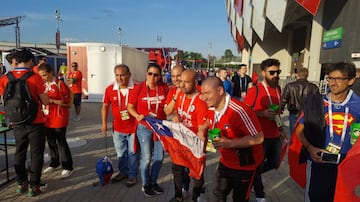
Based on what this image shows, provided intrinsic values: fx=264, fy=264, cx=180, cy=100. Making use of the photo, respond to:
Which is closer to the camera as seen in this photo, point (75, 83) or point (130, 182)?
point (130, 182)

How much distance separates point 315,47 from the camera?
59.5ft

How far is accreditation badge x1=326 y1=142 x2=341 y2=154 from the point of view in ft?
7.70

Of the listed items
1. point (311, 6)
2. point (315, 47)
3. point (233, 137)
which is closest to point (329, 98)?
point (233, 137)

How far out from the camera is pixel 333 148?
2.36 meters

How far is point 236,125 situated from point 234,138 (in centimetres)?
12

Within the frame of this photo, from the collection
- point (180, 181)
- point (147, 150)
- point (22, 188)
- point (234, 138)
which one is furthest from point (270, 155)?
point (22, 188)

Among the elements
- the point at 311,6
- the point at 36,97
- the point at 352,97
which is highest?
the point at 311,6

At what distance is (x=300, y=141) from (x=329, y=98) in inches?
19.9

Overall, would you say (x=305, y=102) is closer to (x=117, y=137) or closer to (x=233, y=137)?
(x=233, y=137)

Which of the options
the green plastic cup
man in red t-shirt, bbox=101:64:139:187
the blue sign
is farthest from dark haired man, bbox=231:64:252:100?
the blue sign

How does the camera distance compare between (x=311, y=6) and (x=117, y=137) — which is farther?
(x=311, y=6)

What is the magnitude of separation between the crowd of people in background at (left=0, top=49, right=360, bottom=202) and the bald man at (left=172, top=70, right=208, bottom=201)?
0.01m

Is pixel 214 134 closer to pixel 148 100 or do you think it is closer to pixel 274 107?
pixel 274 107

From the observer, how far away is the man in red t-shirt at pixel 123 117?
12.5 feet
